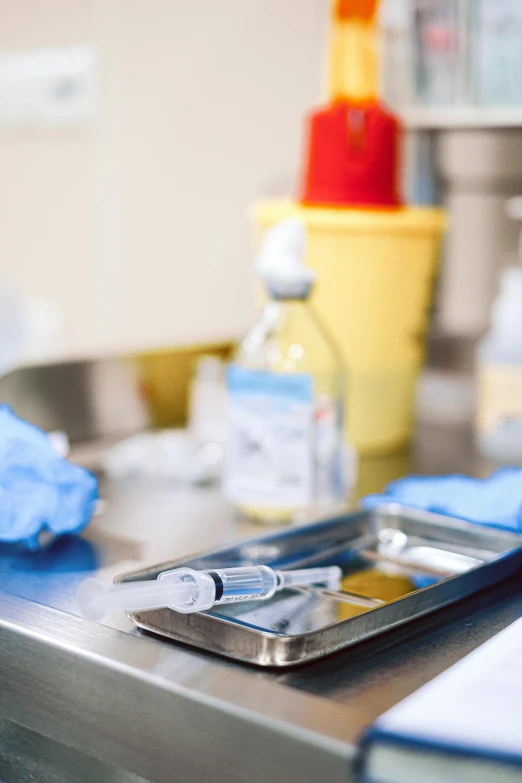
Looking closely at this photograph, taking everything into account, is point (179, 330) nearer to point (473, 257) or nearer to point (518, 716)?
point (473, 257)

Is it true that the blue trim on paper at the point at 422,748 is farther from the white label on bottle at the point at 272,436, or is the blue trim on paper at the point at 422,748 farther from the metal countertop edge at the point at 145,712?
the white label on bottle at the point at 272,436

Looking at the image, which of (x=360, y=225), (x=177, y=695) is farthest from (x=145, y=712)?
(x=360, y=225)

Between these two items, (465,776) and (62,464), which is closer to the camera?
(465,776)

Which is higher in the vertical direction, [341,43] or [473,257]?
[341,43]

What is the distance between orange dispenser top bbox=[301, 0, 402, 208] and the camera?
93 centimetres

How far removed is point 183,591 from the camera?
1.60 ft

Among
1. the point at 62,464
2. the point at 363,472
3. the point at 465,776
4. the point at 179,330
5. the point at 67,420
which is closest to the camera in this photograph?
the point at 465,776

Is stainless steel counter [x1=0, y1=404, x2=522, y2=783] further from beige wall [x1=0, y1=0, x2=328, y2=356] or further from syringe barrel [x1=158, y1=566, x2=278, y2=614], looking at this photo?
beige wall [x1=0, y1=0, x2=328, y2=356]

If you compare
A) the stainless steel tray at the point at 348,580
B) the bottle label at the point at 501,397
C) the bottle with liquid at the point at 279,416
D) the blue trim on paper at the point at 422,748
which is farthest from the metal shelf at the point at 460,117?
the blue trim on paper at the point at 422,748

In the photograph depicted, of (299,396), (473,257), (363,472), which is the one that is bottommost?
(363,472)

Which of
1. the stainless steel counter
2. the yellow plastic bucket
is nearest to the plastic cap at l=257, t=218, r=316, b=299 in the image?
the yellow plastic bucket

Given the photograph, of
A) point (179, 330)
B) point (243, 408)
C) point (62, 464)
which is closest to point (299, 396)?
point (243, 408)

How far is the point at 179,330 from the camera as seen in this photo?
55.4 inches

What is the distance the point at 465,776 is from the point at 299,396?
410 mm
